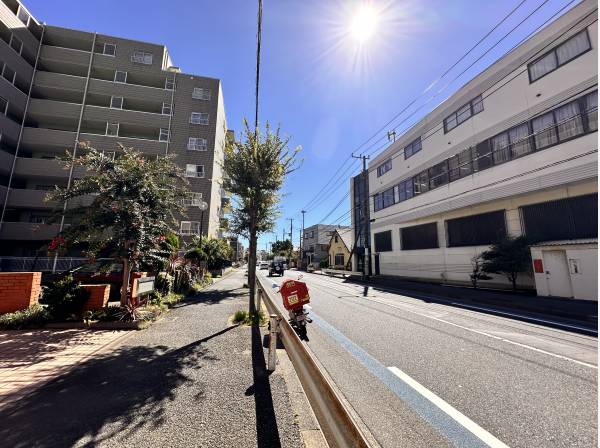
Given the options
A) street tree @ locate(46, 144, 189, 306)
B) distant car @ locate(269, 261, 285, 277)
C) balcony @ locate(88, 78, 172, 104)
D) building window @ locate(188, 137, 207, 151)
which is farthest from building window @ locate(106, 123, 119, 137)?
street tree @ locate(46, 144, 189, 306)

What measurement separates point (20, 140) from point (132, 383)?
105ft

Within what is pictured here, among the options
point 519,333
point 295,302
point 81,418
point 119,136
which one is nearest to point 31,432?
point 81,418

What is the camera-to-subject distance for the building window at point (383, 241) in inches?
1162

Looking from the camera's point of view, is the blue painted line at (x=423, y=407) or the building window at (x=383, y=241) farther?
the building window at (x=383, y=241)

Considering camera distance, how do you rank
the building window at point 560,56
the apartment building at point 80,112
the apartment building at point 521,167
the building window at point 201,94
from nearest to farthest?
the apartment building at point 521,167, the building window at point 560,56, the apartment building at point 80,112, the building window at point 201,94

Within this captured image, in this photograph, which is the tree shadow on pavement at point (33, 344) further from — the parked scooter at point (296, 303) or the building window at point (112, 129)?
the building window at point (112, 129)

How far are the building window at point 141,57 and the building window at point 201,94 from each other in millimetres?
5555

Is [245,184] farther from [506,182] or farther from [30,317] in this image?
[506,182]

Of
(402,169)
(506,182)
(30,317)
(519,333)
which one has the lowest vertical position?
(519,333)

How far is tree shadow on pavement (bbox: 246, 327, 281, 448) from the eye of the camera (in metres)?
2.61

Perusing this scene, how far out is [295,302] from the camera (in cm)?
632

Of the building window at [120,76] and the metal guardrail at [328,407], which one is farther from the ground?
the building window at [120,76]

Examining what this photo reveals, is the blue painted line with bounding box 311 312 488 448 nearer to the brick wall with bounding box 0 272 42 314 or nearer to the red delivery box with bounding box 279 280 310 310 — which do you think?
the red delivery box with bounding box 279 280 310 310

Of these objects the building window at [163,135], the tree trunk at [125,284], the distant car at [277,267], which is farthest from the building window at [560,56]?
the building window at [163,135]
